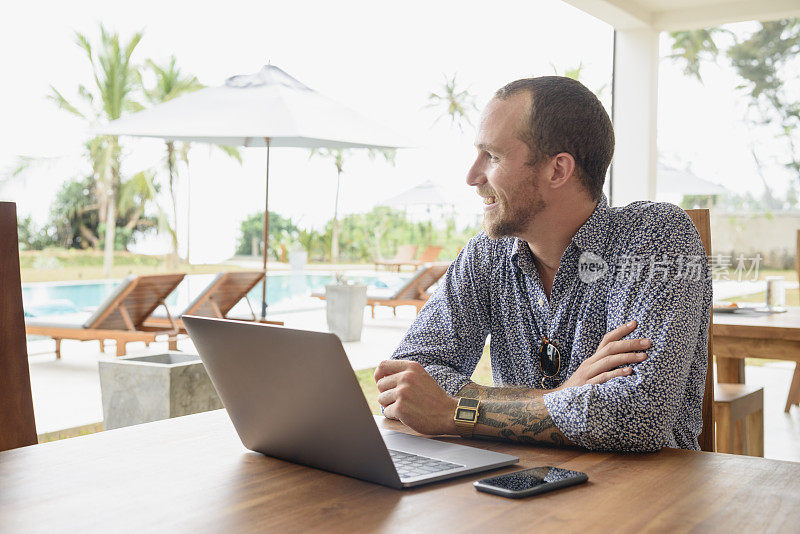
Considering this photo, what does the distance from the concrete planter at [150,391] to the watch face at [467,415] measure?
86.5 inches

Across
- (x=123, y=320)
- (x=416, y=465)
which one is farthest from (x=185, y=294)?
(x=416, y=465)

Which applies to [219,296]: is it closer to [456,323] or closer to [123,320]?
[123,320]

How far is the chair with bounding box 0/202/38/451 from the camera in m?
1.44

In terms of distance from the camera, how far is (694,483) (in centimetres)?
104

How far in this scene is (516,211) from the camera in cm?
168

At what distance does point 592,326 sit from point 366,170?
26232mm

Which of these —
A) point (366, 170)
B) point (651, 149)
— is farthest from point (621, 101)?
point (366, 170)

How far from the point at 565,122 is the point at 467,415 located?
0.67 meters

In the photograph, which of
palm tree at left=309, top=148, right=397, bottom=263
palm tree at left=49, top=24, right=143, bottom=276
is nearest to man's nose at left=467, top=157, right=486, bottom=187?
palm tree at left=49, top=24, right=143, bottom=276

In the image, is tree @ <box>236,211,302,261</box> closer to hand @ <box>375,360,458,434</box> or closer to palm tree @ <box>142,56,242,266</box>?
palm tree @ <box>142,56,242,266</box>

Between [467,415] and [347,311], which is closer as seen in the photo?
[467,415]

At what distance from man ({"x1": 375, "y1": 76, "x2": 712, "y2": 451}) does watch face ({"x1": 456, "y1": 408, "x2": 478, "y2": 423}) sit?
10 millimetres

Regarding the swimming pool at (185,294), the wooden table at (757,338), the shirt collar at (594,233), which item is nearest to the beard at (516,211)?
the shirt collar at (594,233)

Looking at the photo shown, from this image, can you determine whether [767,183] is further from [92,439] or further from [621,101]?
[92,439]
